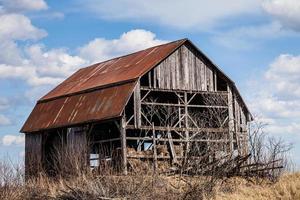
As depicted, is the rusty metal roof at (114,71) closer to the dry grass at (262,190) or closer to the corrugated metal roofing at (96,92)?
the corrugated metal roofing at (96,92)

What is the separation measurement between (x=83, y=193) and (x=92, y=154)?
416 inches

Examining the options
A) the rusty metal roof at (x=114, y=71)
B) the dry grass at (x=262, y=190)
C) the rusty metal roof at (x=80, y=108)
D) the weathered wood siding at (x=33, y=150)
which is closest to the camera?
the dry grass at (x=262, y=190)

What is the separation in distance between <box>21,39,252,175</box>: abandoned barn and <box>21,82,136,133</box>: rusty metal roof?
58mm

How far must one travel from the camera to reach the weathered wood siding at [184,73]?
34.4m

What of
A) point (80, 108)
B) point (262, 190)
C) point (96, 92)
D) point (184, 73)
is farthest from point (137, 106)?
point (262, 190)

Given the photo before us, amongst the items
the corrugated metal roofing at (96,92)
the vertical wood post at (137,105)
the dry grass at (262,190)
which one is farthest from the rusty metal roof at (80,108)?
the dry grass at (262,190)

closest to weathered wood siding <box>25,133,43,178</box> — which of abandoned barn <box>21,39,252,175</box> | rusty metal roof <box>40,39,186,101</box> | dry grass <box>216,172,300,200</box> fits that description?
abandoned barn <box>21,39,252,175</box>

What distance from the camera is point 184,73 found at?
116 ft

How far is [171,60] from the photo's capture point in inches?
1374

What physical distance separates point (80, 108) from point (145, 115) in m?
3.83

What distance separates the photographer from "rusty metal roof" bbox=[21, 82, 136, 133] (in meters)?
32.8

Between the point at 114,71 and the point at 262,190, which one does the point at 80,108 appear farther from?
the point at 262,190

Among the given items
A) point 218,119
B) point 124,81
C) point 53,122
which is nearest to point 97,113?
point 124,81

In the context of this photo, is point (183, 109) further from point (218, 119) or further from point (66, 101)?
point (66, 101)
